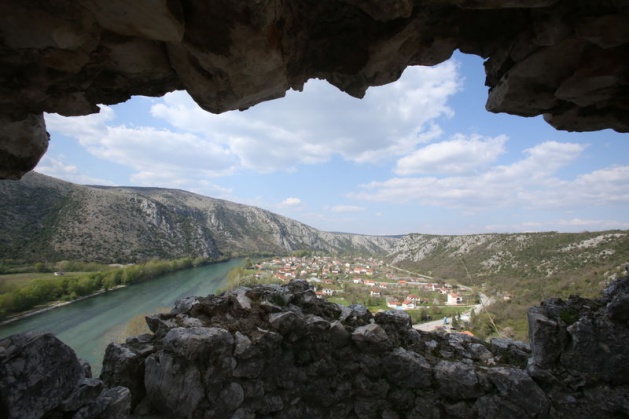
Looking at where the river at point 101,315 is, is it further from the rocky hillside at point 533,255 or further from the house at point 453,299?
the house at point 453,299

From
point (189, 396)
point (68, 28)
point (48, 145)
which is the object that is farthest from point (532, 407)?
point (48, 145)

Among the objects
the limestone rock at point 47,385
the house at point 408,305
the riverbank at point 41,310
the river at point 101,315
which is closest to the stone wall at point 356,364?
the limestone rock at point 47,385

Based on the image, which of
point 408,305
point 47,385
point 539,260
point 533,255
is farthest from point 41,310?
point 533,255

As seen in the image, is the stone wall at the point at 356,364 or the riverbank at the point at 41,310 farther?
the riverbank at the point at 41,310

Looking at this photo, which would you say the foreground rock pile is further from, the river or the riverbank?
the riverbank

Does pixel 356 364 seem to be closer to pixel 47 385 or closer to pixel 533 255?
pixel 47 385
